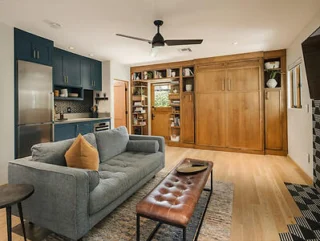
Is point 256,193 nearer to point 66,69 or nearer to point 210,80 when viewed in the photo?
point 210,80

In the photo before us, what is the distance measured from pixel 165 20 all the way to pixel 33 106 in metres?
2.74

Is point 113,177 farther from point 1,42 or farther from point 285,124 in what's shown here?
point 285,124

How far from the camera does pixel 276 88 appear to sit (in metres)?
4.42

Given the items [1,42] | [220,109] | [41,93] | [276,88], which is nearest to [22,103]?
[41,93]

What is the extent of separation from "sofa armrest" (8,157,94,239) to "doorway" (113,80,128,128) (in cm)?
443

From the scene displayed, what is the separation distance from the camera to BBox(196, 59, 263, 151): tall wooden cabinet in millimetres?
4629

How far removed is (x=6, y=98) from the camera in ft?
9.63

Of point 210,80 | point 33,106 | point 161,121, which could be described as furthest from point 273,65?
point 33,106

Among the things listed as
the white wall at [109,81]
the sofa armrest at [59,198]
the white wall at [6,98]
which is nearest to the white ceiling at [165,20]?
the white wall at [6,98]

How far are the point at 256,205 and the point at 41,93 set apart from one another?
154 inches

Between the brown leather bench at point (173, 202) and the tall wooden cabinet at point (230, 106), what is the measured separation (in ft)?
10.6

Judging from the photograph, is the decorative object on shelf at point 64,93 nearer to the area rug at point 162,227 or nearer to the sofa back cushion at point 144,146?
the sofa back cushion at point 144,146

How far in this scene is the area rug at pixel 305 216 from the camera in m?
1.68

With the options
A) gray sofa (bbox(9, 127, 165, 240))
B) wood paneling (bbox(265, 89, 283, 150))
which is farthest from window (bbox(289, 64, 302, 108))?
gray sofa (bbox(9, 127, 165, 240))
